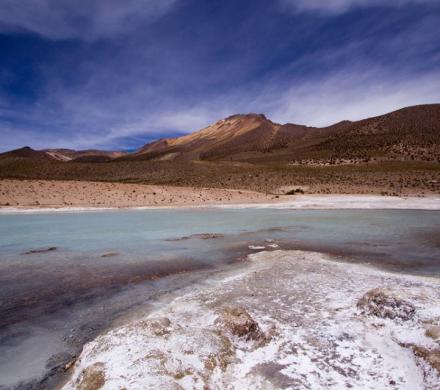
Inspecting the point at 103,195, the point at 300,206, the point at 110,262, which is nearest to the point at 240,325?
the point at 110,262

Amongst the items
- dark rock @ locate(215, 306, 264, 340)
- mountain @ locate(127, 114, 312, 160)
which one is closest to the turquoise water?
dark rock @ locate(215, 306, 264, 340)

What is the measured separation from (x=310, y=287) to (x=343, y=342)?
1789mm

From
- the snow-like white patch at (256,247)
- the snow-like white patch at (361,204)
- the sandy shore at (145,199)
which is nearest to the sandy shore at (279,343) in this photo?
the snow-like white patch at (256,247)

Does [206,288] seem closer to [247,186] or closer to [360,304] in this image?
[360,304]

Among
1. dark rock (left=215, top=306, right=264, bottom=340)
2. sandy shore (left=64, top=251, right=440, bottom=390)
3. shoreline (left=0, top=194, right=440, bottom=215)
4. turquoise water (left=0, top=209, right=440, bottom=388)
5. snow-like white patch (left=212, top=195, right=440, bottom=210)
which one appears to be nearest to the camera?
sandy shore (left=64, top=251, right=440, bottom=390)

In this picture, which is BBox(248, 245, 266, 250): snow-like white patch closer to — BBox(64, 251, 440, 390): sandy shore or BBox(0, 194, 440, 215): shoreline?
BBox(64, 251, 440, 390): sandy shore

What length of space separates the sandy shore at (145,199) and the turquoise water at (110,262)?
809 cm

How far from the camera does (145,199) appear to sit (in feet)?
85.1

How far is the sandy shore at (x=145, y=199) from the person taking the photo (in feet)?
72.1

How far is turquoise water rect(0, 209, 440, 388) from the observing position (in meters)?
3.89

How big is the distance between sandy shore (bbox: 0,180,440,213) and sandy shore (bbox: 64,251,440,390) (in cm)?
1782

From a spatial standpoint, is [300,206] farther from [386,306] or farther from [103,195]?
[386,306]

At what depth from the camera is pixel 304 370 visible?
3029 mm

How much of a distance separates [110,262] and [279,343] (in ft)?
16.8
